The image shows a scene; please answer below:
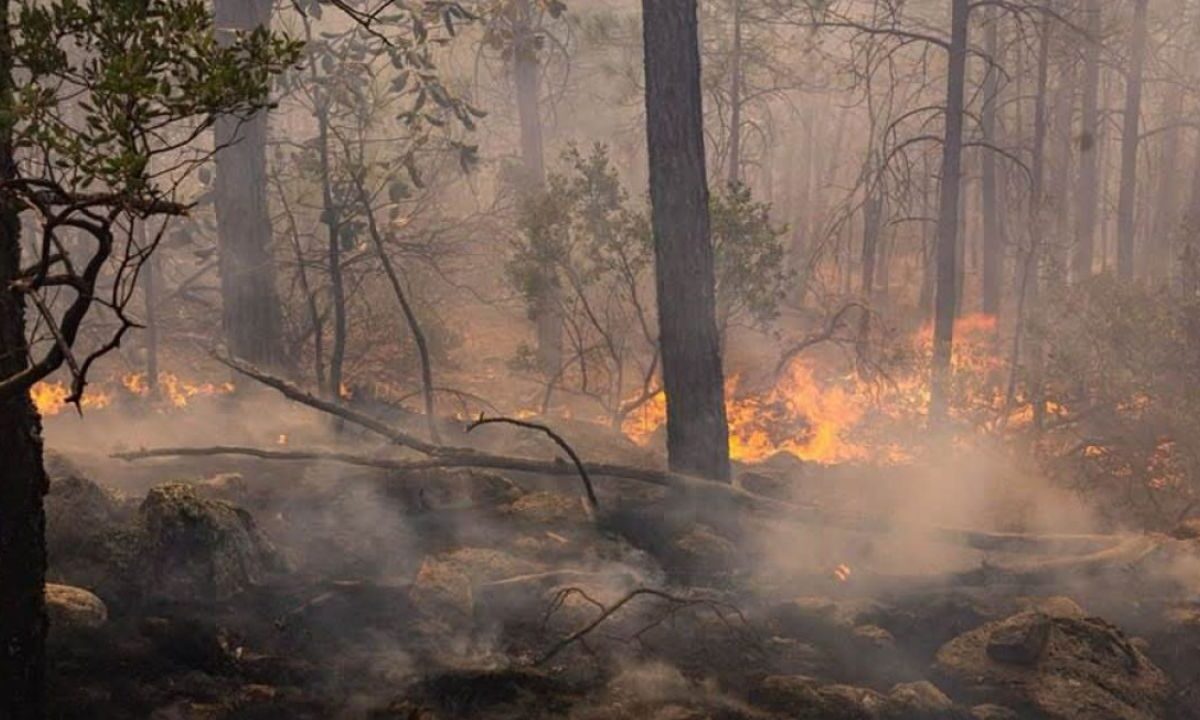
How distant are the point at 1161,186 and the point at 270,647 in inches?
1226

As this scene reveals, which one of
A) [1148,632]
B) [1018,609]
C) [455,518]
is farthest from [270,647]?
[1148,632]

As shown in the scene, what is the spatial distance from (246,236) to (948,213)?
9.30m

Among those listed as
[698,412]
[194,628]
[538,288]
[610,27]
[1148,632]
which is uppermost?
[610,27]

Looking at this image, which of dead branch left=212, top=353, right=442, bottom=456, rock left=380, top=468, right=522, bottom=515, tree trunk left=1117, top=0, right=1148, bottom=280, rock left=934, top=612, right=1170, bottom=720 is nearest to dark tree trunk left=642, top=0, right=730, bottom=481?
rock left=380, top=468, right=522, bottom=515

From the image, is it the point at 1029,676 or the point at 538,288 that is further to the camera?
the point at 538,288

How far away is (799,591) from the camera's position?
8.84m

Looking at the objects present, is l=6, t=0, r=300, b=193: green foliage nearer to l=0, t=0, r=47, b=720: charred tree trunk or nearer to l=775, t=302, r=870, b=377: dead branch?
l=0, t=0, r=47, b=720: charred tree trunk

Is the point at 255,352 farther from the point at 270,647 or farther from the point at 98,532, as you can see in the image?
the point at 270,647

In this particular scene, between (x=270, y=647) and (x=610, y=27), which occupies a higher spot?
(x=610, y=27)

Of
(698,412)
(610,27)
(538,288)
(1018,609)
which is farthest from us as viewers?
(610,27)

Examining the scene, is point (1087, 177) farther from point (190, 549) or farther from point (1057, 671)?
point (190, 549)

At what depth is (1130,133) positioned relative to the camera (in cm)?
2355

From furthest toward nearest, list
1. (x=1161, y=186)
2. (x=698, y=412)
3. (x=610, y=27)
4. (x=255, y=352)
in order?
(x=1161, y=186) → (x=610, y=27) → (x=255, y=352) → (x=698, y=412)

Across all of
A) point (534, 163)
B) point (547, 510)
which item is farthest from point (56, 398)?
point (534, 163)
